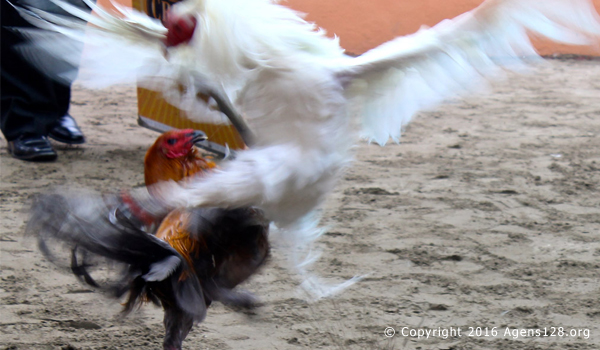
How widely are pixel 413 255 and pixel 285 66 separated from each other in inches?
56.6

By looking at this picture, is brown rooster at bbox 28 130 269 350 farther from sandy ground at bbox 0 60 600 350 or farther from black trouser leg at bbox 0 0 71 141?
black trouser leg at bbox 0 0 71 141

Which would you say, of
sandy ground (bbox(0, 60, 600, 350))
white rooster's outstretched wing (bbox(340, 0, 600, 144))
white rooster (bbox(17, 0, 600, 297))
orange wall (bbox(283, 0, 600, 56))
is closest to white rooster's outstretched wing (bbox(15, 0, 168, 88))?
white rooster (bbox(17, 0, 600, 297))

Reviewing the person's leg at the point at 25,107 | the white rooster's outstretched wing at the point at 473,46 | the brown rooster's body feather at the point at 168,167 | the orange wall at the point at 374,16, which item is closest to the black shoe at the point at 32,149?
the person's leg at the point at 25,107

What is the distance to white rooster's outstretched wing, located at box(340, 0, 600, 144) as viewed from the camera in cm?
185

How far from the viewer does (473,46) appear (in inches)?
75.3

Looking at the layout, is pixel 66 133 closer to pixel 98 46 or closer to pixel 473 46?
pixel 98 46

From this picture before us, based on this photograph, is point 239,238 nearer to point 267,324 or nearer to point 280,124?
point 280,124

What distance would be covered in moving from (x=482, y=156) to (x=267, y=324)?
2.55 m

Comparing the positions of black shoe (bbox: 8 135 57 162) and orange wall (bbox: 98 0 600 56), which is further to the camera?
orange wall (bbox: 98 0 600 56)

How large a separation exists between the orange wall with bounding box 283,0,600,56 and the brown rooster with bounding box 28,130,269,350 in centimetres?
576

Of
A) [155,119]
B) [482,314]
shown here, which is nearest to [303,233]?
[482,314]

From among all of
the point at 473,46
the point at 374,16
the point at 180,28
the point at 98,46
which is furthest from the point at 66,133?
the point at 374,16

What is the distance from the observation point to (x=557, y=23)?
6.21 ft

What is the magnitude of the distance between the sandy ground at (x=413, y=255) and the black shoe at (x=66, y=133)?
0.08 m
